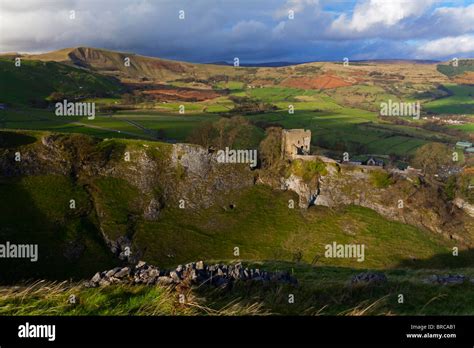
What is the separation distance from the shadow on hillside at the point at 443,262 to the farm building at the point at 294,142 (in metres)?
28.0

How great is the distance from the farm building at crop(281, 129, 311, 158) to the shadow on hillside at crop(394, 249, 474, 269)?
91.7 feet

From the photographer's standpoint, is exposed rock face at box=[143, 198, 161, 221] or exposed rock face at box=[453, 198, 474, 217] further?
exposed rock face at box=[453, 198, 474, 217]

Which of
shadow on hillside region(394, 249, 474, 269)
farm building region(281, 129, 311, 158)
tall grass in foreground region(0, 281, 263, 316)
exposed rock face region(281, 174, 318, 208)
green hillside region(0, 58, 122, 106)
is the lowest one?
shadow on hillside region(394, 249, 474, 269)

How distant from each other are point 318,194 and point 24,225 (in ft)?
139

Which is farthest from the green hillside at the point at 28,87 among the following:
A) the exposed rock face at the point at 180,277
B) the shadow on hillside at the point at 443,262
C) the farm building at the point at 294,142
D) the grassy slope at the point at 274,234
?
the exposed rock face at the point at 180,277

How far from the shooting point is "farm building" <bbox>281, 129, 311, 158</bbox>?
230 feet

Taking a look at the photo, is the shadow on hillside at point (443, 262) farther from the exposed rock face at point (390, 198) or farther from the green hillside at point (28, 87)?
the green hillside at point (28, 87)

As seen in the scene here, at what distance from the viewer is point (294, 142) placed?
70500mm

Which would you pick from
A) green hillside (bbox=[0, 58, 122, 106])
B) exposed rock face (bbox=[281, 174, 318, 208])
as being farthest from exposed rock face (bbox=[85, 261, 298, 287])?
green hillside (bbox=[0, 58, 122, 106])

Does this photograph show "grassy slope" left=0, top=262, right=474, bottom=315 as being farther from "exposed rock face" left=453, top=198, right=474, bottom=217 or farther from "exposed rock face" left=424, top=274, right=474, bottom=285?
"exposed rock face" left=453, top=198, right=474, bottom=217

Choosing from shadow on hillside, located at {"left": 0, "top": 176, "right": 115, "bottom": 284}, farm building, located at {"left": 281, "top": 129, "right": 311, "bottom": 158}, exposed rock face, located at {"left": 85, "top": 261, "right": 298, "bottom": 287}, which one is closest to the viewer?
exposed rock face, located at {"left": 85, "top": 261, "right": 298, "bottom": 287}

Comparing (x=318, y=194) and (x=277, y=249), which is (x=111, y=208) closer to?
(x=277, y=249)

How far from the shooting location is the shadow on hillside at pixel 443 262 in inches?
1928
